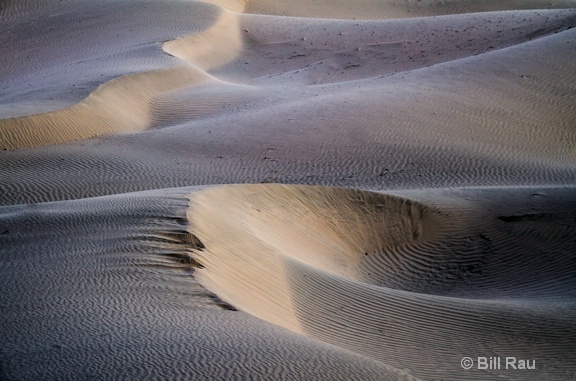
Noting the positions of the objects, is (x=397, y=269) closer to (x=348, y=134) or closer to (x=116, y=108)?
(x=348, y=134)

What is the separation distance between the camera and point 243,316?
5.94m

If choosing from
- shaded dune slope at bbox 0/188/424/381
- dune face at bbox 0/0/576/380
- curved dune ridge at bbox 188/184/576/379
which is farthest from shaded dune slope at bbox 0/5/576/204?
shaded dune slope at bbox 0/188/424/381

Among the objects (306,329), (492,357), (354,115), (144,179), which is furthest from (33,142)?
(492,357)

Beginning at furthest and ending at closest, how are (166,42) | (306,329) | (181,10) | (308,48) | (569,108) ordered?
(181,10) → (308,48) → (166,42) → (569,108) → (306,329)

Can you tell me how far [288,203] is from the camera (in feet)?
32.6

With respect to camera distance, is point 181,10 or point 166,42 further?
point 181,10

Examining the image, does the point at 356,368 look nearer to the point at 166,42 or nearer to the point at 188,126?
the point at 188,126

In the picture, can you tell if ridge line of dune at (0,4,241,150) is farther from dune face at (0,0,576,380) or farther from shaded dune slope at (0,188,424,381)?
shaded dune slope at (0,188,424,381)

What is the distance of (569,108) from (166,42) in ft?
30.3

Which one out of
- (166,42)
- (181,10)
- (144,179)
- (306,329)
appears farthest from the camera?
(181,10)

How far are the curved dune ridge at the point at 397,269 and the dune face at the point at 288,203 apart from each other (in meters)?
0.03

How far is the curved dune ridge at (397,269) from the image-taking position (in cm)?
688

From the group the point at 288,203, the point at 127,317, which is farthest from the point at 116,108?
the point at 127,317

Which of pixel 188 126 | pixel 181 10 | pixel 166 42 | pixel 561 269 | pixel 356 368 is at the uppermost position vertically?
pixel 181 10
